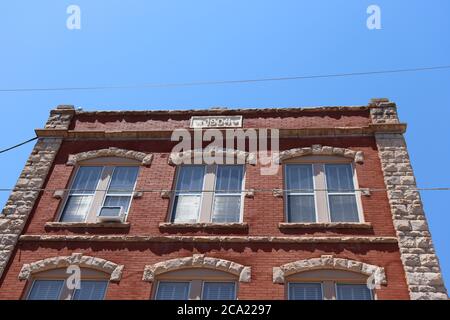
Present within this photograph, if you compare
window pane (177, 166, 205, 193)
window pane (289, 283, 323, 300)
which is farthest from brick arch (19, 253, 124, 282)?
window pane (289, 283, 323, 300)

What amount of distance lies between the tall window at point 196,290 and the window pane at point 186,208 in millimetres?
1896

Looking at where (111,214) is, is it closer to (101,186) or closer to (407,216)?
(101,186)

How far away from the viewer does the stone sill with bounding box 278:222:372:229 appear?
11.2 meters

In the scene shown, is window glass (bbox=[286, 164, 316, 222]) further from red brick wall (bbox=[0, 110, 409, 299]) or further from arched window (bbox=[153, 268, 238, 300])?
arched window (bbox=[153, 268, 238, 300])

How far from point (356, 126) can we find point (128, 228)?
7.21 metres

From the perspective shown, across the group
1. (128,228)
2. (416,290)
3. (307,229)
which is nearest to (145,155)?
(128,228)

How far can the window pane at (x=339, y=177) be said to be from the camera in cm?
1240

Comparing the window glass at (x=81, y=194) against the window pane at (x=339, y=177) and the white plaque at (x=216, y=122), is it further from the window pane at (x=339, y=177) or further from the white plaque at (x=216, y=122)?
the window pane at (x=339, y=177)

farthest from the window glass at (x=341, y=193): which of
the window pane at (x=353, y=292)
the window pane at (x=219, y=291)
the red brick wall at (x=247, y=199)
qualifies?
the window pane at (x=219, y=291)

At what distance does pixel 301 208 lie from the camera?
39.6 ft

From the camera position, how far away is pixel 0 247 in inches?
452

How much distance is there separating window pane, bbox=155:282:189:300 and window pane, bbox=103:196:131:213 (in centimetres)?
271

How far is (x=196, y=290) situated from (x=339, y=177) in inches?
197
